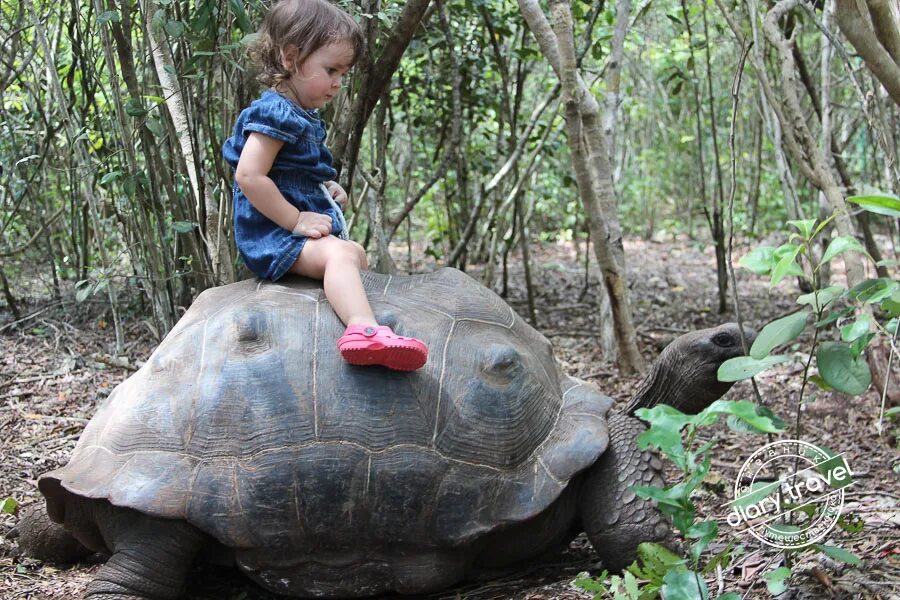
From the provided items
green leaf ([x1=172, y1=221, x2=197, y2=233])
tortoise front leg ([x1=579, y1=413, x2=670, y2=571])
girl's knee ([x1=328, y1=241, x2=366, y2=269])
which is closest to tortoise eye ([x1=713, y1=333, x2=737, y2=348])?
tortoise front leg ([x1=579, y1=413, x2=670, y2=571])

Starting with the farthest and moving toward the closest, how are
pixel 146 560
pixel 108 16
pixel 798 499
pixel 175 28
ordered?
pixel 108 16 < pixel 175 28 < pixel 146 560 < pixel 798 499

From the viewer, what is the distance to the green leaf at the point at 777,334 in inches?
81.4

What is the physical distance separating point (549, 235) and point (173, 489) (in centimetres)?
768

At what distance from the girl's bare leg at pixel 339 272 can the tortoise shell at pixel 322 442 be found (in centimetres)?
7

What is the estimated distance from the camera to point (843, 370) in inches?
83.0

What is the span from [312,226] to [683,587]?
69.3 inches

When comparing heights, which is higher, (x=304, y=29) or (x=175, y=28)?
(x=175, y=28)

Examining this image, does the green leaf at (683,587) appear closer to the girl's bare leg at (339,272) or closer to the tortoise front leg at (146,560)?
the girl's bare leg at (339,272)

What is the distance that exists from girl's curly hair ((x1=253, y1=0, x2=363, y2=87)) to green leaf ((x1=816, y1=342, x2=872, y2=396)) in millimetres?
1931

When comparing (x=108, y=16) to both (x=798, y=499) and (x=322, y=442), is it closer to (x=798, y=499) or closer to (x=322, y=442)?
(x=322, y=442)

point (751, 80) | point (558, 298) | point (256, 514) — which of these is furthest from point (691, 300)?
point (256, 514)

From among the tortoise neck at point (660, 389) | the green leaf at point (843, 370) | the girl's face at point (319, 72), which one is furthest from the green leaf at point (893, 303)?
the girl's face at point (319, 72)

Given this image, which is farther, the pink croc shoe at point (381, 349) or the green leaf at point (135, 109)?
the green leaf at point (135, 109)

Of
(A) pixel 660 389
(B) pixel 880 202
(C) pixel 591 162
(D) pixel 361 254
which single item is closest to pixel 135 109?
(D) pixel 361 254
